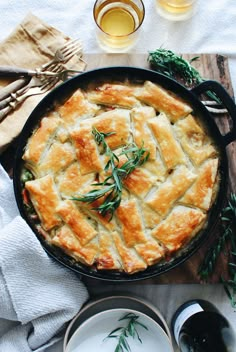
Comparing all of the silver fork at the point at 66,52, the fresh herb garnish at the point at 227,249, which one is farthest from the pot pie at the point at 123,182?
the silver fork at the point at 66,52

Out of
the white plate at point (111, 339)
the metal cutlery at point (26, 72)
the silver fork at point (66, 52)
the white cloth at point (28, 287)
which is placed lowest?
the white plate at point (111, 339)

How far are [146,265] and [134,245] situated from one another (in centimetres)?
9

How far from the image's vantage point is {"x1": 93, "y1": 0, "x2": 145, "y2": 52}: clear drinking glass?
2330mm

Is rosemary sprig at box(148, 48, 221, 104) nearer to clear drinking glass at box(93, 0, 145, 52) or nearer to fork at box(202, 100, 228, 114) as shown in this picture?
fork at box(202, 100, 228, 114)

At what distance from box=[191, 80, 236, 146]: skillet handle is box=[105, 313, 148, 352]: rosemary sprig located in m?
0.79

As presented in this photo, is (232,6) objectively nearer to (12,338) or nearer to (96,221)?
(96,221)

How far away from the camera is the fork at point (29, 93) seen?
2.21 m

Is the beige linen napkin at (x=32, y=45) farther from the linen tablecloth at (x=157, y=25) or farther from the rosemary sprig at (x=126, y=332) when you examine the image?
the rosemary sprig at (x=126, y=332)

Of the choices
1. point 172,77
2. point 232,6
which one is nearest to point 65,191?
point 172,77

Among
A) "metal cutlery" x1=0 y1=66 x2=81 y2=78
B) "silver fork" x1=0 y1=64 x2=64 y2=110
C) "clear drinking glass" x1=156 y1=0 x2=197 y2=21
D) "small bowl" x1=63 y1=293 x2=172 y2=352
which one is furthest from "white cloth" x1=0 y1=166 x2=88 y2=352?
"clear drinking glass" x1=156 y1=0 x2=197 y2=21

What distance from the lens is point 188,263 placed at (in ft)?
7.31

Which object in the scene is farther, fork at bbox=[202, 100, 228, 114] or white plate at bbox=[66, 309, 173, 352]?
fork at bbox=[202, 100, 228, 114]

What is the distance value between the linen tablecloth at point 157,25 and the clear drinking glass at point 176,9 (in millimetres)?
25

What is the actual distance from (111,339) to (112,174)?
70 cm
